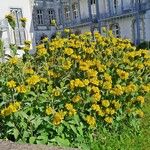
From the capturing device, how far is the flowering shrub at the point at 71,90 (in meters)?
4.46

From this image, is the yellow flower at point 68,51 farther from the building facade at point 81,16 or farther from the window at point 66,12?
the window at point 66,12

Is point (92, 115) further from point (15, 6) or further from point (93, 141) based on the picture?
point (15, 6)

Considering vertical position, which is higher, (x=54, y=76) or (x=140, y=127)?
(x=54, y=76)

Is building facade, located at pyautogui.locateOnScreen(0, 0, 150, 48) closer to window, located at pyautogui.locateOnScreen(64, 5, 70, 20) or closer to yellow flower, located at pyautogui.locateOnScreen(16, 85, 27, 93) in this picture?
Result: window, located at pyautogui.locateOnScreen(64, 5, 70, 20)

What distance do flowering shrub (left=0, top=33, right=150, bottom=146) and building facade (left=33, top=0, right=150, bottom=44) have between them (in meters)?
24.3

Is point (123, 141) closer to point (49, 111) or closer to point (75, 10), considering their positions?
point (49, 111)

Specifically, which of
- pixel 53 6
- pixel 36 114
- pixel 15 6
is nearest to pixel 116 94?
pixel 36 114

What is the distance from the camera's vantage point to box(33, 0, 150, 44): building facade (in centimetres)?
3066

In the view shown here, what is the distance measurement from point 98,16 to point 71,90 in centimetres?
2990

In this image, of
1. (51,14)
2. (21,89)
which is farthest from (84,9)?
(21,89)

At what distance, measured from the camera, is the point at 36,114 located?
15.1ft

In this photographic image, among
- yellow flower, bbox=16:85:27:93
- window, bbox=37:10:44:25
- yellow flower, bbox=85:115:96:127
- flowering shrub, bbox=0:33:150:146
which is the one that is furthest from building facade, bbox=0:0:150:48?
yellow flower, bbox=16:85:27:93

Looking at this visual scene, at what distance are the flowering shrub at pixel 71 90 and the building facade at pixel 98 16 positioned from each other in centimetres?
2427

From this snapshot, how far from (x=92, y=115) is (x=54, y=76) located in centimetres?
66
